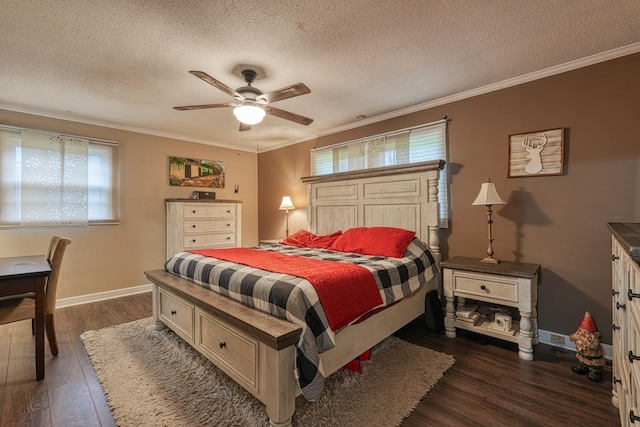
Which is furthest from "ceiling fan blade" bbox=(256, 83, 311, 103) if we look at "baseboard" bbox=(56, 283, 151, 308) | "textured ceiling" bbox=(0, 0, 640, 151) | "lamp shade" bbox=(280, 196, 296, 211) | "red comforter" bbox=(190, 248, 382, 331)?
"baseboard" bbox=(56, 283, 151, 308)

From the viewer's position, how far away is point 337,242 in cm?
338

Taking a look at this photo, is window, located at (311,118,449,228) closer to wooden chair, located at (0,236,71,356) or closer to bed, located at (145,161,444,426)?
bed, located at (145,161,444,426)

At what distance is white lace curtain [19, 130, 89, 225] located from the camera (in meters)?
3.47

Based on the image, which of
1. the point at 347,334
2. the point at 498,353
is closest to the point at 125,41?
the point at 347,334

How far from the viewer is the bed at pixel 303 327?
154cm

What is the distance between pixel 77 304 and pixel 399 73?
4.79 meters

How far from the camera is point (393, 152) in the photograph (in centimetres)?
372

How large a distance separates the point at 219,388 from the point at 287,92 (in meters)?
2.22

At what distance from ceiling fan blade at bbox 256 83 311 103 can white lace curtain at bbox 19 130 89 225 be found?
302 cm

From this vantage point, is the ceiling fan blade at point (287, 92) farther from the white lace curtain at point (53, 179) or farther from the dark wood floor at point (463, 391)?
the white lace curtain at point (53, 179)

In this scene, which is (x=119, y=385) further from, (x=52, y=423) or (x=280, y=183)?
(x=280, y=183)

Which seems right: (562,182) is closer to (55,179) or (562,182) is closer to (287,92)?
(287,92)

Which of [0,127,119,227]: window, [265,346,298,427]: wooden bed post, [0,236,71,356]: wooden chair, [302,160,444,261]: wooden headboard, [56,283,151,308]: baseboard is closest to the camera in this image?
[265,346,298,427]: wooden bed post

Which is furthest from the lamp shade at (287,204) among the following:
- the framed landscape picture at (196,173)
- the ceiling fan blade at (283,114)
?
the ceiling fan blade at (283,114)
